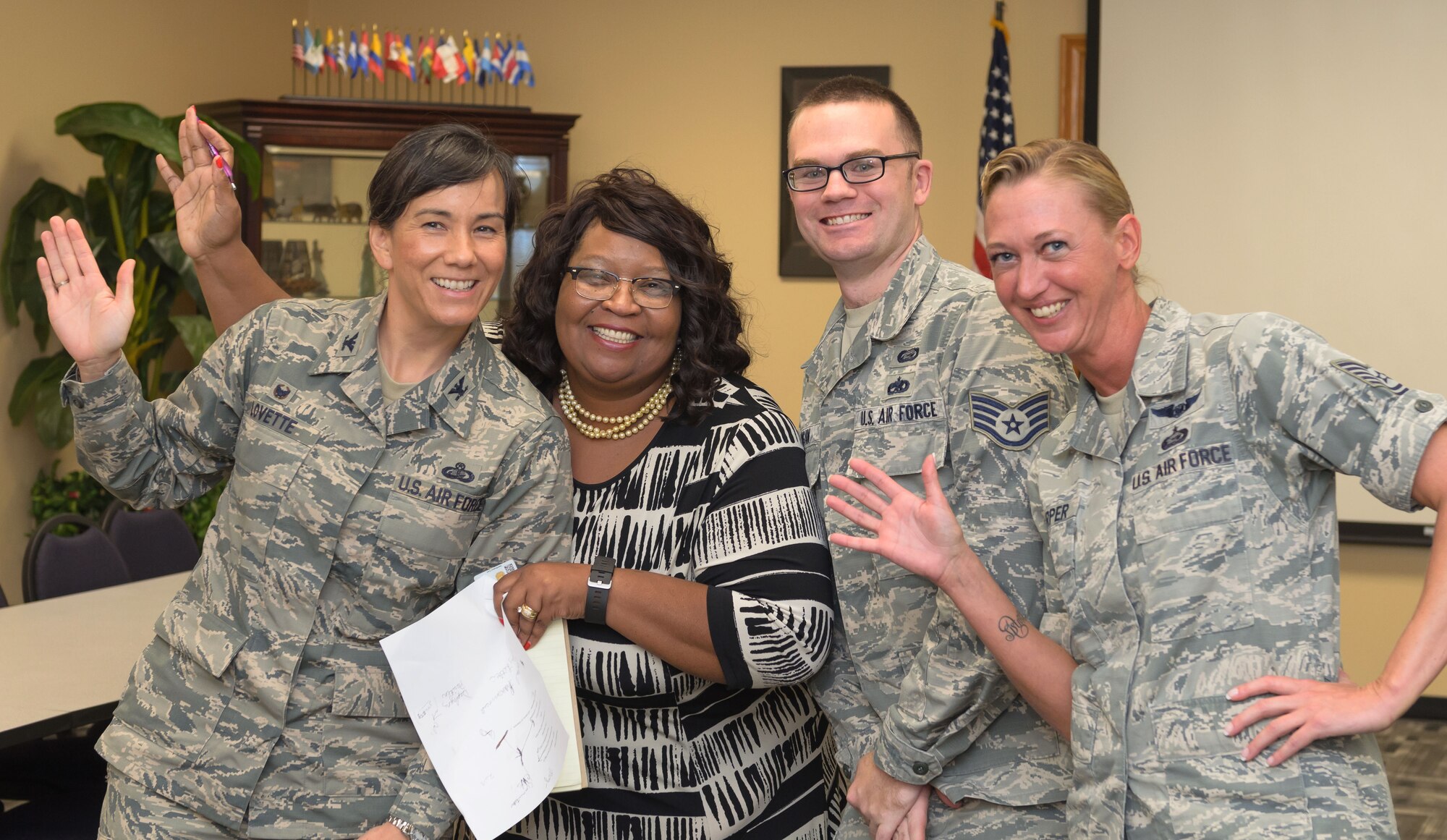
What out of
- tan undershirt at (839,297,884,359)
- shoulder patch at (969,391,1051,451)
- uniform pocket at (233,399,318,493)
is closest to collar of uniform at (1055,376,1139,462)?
shoulder patch at (969,391,1051,451)

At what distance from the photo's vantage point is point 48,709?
2574mm

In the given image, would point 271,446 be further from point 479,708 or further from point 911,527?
point 911,527

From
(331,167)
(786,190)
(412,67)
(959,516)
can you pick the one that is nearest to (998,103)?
(786,190)

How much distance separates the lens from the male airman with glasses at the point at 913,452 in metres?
1.82

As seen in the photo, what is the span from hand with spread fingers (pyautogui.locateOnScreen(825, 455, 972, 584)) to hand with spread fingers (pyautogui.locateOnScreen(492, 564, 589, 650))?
1.32 ft

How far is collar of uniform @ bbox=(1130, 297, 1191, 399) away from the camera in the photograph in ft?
5.09

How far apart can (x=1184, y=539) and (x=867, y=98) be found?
0.92m

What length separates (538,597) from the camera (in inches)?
71.9

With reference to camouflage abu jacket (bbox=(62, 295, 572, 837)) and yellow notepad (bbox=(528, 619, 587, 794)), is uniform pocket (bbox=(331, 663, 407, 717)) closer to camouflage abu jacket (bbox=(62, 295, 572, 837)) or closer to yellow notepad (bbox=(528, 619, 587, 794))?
camouflage abu jacket (bbox=(62, 295, 572, 837))

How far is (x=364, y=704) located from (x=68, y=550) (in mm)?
2447

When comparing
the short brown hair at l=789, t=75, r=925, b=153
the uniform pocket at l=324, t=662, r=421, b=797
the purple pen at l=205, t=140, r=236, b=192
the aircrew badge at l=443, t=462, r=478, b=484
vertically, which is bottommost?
the uniform pocket at l=324, t=662, r=421, b=797

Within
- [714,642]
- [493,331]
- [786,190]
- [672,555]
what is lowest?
[714,642]

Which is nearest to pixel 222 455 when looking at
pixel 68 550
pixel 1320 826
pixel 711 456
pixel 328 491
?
pixel 328 491

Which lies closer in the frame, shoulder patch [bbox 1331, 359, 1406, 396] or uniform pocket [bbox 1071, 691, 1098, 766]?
shoulder patch [bbox 1331, 359, 1406, 396]
